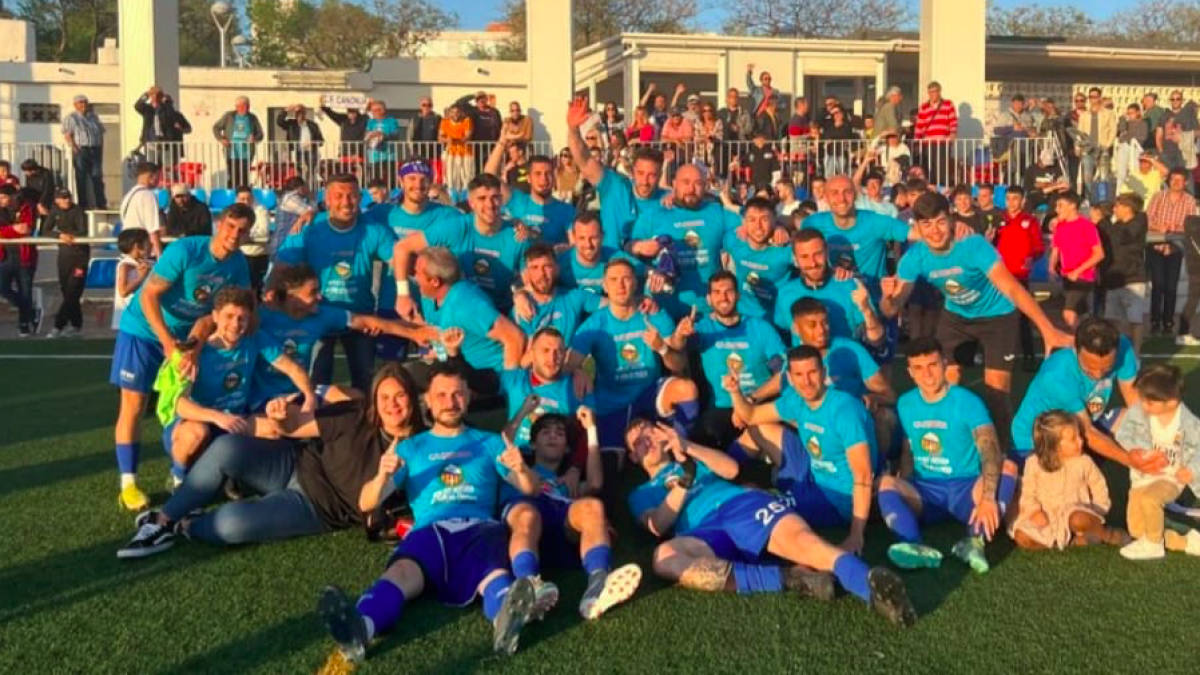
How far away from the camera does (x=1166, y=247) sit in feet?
46.1

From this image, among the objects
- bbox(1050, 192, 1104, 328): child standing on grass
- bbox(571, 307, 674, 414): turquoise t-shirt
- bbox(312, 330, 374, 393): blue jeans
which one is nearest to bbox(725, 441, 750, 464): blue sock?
bbox(571, 307, 674, 414): turquoise t-shirt

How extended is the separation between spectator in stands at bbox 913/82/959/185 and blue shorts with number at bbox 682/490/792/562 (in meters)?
13.2

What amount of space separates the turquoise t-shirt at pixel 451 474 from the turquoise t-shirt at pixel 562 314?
1.89 metres

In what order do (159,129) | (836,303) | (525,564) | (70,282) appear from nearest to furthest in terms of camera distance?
(525,564), (836,303), (70,282), (159,129)

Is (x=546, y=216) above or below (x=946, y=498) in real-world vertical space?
above

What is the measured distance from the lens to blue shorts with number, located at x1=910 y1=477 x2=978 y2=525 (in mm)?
6203

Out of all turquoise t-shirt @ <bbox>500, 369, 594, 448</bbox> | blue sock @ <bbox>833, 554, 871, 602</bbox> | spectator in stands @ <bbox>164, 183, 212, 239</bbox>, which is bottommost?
blue sock @ <bbox>833, 554, 871, 602</bbox>

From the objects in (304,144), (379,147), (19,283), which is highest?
(304,144)

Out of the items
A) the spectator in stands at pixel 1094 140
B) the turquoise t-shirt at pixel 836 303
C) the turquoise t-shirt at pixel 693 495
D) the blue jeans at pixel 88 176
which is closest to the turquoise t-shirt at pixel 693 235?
the turquoise t-shirt at pixel 836 303

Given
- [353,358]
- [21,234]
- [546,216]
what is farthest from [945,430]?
[21,234]

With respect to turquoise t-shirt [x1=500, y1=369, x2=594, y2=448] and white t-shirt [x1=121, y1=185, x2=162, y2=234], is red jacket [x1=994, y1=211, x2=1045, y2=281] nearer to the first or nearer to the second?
turquoise t-shirt [x1=500, y1=369, x2=594, y2=448]

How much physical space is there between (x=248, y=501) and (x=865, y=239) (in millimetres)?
4602

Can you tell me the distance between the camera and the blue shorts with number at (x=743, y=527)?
5.47 meters

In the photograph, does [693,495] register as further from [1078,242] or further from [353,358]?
[1078,242]
